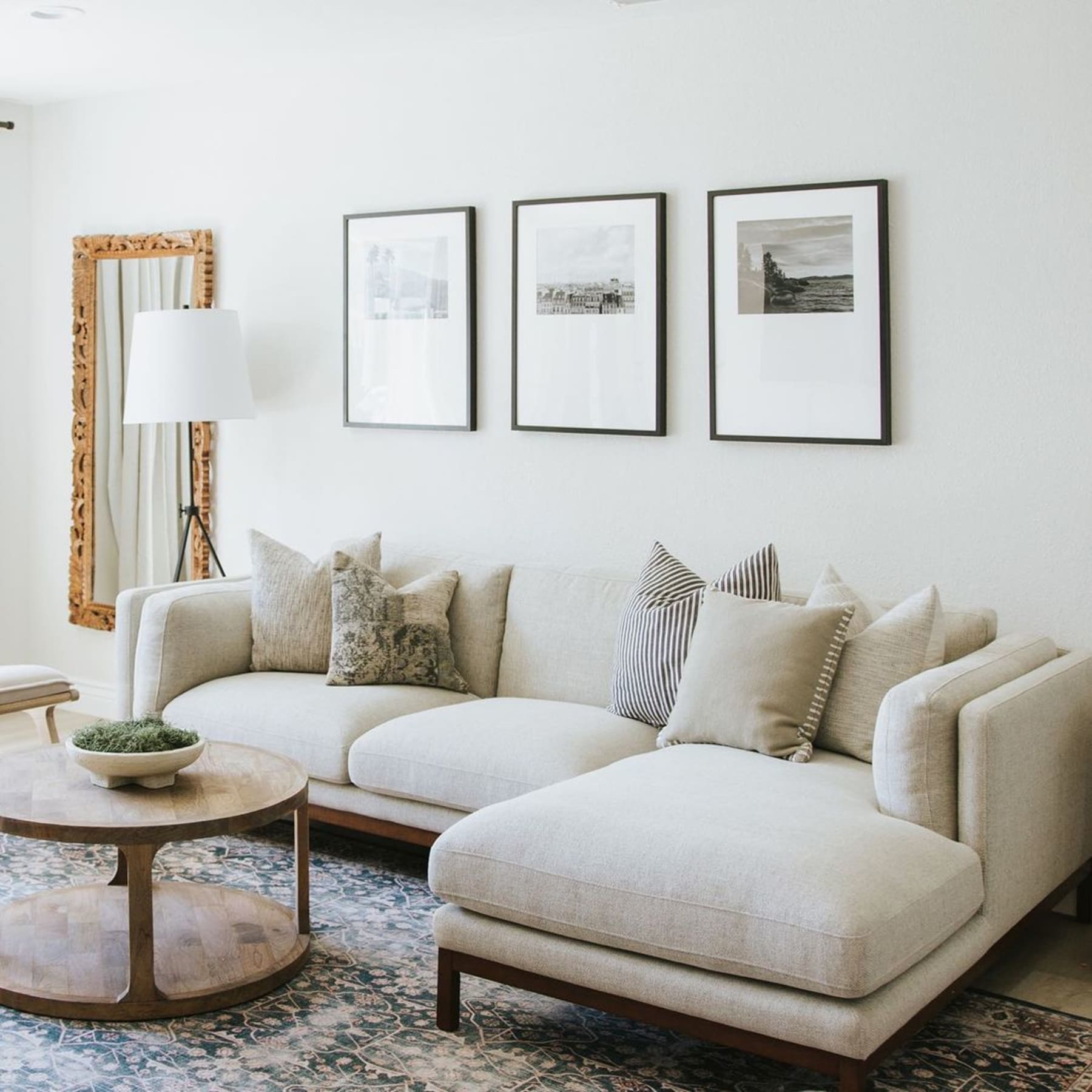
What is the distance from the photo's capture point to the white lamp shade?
4918mm

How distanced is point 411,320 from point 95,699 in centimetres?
226

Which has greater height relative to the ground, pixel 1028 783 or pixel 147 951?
pixel 1028 783

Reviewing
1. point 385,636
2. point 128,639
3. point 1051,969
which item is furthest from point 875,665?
point 128,639

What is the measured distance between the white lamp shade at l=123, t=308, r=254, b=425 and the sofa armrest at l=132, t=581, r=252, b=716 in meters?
0.76

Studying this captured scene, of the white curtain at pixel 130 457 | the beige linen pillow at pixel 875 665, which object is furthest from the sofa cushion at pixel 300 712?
the white curtain at pixel 130 457

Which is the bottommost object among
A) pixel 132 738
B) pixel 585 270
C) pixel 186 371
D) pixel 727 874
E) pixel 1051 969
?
pixel 1051 969

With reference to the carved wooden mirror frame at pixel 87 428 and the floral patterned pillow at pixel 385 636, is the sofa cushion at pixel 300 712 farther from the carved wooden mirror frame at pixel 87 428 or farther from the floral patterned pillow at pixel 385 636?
the carved wooden mirror frame at pixel 87 428

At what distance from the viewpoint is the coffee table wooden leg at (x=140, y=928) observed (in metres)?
2.94

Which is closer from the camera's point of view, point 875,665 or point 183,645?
point 875,665

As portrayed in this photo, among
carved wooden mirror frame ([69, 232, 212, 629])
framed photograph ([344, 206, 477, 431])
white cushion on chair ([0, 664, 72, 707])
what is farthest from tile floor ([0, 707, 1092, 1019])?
carved wooden mirror frame ([69, 232, 212, 629])

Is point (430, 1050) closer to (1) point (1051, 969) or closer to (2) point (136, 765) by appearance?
(2) point (136, 765)

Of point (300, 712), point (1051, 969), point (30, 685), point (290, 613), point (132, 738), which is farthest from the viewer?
point (30, 685)

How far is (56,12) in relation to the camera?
442 centimetres

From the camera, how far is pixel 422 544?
495 centimetres
